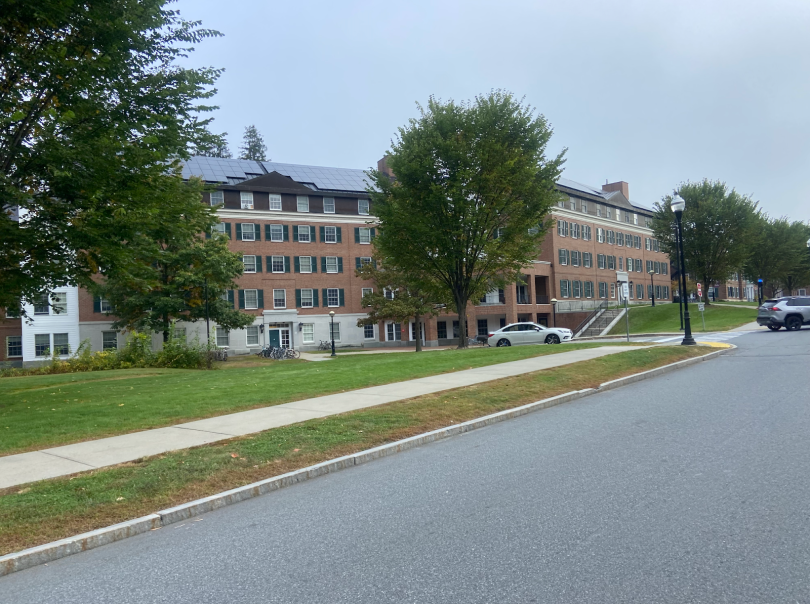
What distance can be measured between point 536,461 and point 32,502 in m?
5.05

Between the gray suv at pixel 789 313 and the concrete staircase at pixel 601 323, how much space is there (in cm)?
2251

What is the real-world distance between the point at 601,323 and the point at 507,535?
177 ft

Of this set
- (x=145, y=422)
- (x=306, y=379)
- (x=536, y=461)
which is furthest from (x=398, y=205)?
(x=536, y=461)

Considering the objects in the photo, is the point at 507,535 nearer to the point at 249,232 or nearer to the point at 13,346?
the point at 249,232

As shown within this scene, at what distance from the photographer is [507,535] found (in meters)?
4.71

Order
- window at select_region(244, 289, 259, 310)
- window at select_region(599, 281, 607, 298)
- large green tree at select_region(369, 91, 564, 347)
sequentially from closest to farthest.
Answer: large green tree at select_region(369, 91, 564, 347)
window at select_region(244, 289, 259, 310)
window at select_region(599, 281, 607, 298)

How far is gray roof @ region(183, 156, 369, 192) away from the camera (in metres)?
52.8

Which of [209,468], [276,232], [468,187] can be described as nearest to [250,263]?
[276,232]

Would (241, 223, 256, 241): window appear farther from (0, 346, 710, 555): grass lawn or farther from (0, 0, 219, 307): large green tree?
(0, 346, 710, 555): grass lawn

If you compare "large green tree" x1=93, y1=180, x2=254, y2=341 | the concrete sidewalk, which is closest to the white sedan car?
"large green tree" x1=93, y1=180, x2=254, y2=341

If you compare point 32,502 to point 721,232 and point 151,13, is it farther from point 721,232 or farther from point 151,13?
point 721,232

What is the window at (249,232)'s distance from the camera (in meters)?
50.9

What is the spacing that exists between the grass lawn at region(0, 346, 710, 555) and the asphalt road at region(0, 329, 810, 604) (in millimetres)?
467

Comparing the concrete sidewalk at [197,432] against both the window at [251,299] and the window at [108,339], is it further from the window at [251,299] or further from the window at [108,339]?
the window at [108,339]
